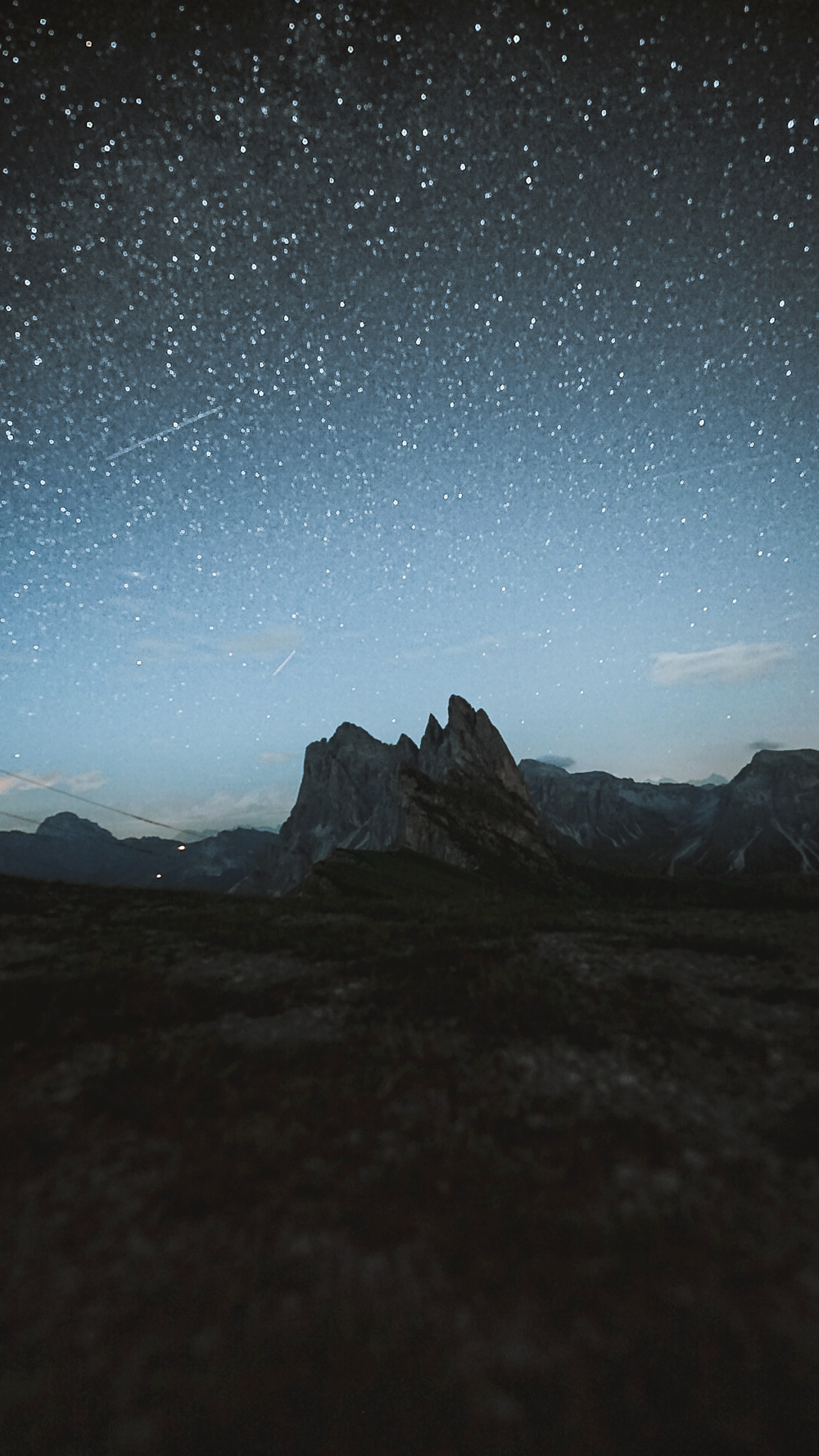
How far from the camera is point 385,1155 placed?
675 centimetres

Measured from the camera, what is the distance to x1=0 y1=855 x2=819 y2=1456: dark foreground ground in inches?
159

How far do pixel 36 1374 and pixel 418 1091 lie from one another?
16.0ft

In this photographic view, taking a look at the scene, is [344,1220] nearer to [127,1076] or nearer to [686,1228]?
[686,1228]

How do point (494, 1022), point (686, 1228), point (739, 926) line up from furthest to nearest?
point (739, 926) → point (494, 1022) → point (686, 1228)

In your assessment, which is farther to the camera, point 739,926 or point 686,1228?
point 739,926

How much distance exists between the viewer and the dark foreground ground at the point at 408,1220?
4051 millimetres

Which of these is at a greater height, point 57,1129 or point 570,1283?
point 57,1129

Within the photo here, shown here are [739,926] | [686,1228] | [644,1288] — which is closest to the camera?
[644,1288]

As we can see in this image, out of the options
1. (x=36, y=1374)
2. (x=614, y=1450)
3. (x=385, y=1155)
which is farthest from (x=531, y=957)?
(x=36, y=1374)

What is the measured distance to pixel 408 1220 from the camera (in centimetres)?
568

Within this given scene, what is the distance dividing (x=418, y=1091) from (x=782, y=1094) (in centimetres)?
500

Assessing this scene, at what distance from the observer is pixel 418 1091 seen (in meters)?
8.20

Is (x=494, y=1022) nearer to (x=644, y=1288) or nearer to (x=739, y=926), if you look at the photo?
(x=644, y=1288)

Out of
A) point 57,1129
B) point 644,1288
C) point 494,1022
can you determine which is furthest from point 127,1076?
point 644,1288
